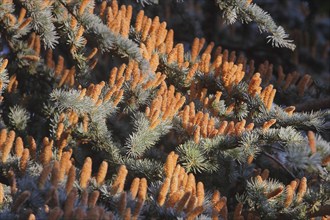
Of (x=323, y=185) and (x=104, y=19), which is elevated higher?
(x=104, y=19)

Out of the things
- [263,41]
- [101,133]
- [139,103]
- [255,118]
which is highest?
[263,41]

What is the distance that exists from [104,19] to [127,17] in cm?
11

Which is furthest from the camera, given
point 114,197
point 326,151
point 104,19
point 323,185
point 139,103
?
point 104,19

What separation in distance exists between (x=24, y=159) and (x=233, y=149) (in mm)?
856

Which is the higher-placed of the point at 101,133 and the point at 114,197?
the point at 101,133

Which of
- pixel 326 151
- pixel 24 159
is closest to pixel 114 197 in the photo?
pixel 24 159

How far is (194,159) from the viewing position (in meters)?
2.27

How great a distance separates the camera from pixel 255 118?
255 cm

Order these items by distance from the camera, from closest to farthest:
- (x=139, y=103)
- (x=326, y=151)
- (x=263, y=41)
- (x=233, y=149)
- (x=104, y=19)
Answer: (x=326, y=151)
(x=233, y=149)
(x=139, y=103)
(x=104, y=19)
(x=263, y=41)

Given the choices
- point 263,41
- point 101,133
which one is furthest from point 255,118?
point 263,41

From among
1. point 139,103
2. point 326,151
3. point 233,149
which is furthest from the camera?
point 139,103

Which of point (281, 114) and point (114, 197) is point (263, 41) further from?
point (114, 197)

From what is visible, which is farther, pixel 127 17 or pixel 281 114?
pixel 127 17

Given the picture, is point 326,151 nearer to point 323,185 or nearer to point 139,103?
point 323,185
